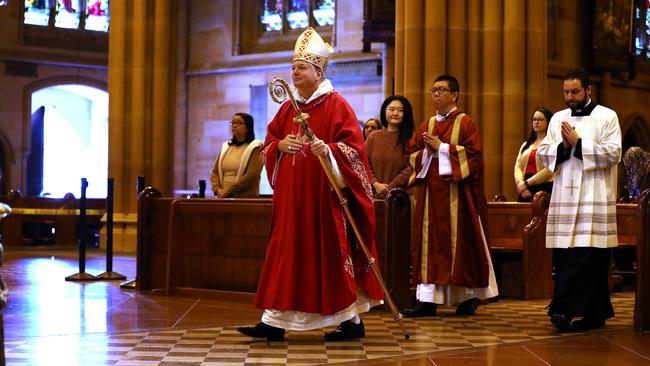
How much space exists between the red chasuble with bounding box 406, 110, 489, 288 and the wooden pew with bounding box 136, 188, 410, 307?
20 centimetres

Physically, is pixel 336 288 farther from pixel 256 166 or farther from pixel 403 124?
pixel 256 166

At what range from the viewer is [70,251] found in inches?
677

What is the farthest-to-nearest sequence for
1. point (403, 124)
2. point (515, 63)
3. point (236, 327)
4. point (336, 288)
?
point (515, 63) → point (403, 124) → point (236, 327) → point (336, 288)

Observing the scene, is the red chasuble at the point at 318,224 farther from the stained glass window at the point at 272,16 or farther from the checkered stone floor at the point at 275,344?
the stained glass window at the point at 272,16

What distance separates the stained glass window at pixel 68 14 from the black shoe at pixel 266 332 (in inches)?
751

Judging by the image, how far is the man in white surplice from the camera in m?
7.36

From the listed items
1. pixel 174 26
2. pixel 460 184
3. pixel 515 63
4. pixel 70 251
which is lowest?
pixel 70 251

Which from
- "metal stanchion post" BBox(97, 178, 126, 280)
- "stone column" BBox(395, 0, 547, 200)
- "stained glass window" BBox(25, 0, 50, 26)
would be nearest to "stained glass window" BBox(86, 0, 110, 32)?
"stained glass window" BBox(25, 0, 50, 26)

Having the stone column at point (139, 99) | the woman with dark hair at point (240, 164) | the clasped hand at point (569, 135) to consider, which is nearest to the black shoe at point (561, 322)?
the clasped hand at point (569, 135)

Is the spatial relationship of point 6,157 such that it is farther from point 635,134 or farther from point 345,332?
point 345,332

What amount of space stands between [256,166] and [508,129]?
357cm

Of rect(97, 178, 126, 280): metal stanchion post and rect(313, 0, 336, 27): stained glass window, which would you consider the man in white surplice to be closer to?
rect(97, 178, 126, 280): metal stanchion post

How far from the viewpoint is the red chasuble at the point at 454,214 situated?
27.2 ft

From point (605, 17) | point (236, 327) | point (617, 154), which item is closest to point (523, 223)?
point (617, 154)
